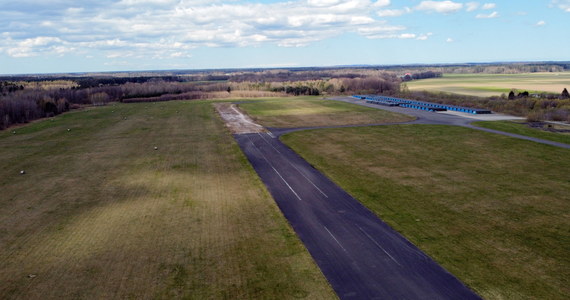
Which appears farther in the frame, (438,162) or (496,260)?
(438,162)

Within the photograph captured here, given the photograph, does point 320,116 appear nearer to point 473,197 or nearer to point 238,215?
point 473,197

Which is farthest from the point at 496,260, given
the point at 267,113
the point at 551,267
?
the point at 267,113

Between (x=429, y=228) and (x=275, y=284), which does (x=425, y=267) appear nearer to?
(x=429, y=228)

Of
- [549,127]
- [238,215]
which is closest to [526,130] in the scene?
[549,127]

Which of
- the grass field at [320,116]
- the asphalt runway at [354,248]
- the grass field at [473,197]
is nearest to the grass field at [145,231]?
the asphalt runway at [354,248]

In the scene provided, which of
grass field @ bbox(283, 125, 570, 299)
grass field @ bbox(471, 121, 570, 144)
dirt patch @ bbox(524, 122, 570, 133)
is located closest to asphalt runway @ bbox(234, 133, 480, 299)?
grass field @ bbox(283, 125, 570, 299)

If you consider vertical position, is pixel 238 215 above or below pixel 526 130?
below

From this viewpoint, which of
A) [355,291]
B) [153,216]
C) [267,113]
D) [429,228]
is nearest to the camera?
[355,291]
